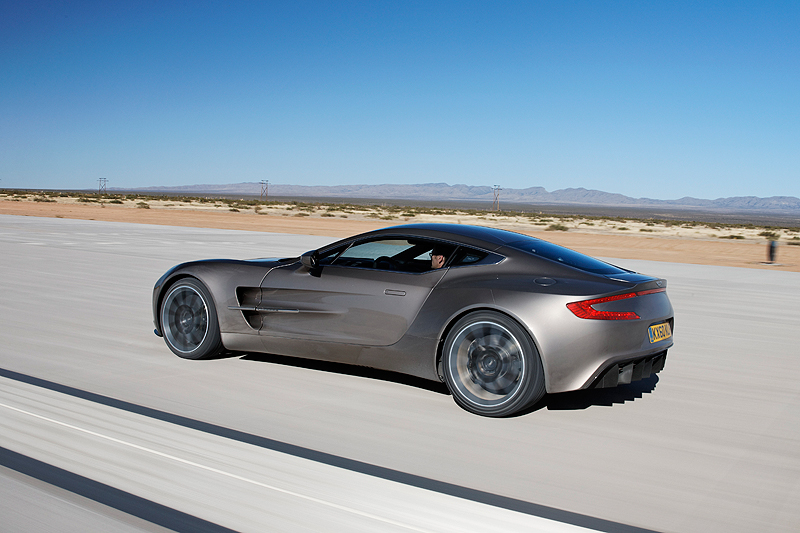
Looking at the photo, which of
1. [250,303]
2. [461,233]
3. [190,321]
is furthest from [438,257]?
[190,321]

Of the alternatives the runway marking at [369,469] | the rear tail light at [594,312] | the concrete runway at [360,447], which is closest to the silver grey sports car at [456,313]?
the rear tail light at [594,312]

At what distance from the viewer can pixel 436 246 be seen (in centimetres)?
584

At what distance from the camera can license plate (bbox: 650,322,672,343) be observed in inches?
207

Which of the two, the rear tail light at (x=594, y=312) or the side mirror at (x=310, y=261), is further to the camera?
the side mirror at (x=310, y=261)

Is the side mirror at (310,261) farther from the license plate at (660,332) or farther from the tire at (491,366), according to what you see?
the license plate at (660,332)

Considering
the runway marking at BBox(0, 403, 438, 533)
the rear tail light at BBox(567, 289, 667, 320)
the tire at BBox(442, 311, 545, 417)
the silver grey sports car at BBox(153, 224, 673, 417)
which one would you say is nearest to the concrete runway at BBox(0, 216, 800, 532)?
the runway marking at BBox(0, 403, 438, 533)

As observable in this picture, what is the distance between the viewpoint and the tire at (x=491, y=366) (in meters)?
4.98

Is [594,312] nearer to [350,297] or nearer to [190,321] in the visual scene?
[350,297]

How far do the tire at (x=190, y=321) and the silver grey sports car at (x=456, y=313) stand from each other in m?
0.02

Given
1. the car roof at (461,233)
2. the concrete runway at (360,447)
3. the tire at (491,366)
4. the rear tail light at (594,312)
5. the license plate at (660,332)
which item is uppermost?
the car roof at (461,233)

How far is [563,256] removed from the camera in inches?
223

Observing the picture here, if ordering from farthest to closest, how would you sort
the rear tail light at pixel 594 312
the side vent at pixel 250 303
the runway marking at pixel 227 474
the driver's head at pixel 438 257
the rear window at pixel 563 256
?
the side vent at pixel 250 303, the driver's head at pixel 438 257, the rear window at pixel 563 256, the rear tail light at pixel 594 312, the runway marking at pixel 227 474

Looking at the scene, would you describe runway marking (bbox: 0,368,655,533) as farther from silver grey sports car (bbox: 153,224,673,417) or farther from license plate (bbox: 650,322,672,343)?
license plate (bbox: 650,322,672,343)

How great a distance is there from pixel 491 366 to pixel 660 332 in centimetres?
125
